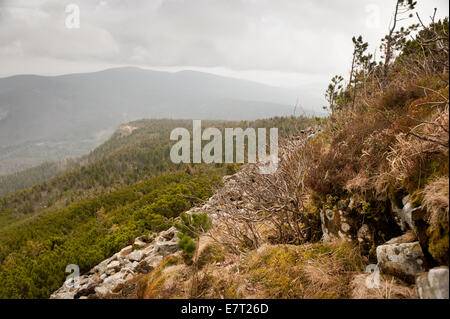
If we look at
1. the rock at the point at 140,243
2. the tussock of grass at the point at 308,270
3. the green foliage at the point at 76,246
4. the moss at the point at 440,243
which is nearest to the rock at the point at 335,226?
the tussock of grass at the point at 308,270

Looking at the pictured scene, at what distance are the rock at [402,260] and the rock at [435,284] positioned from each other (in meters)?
0.23

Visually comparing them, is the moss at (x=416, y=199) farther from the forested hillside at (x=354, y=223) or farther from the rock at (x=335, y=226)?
the rock at (x=335, y=226)

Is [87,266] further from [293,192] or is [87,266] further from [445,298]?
[445,298]

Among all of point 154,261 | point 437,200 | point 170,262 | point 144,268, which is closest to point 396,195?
point 437,200

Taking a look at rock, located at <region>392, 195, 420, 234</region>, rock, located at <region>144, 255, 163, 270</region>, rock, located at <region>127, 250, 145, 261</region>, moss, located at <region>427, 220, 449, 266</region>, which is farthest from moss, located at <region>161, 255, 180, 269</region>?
rock, located at <region>127, 250, 145, 261</region>

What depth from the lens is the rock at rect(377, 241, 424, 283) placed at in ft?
6.75

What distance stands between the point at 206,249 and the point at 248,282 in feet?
3.72

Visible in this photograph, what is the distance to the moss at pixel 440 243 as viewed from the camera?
1.77 meters

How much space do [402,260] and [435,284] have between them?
1.32ft

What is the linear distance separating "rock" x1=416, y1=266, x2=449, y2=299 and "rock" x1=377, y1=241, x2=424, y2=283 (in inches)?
9.0

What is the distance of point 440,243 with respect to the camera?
5.91 ft

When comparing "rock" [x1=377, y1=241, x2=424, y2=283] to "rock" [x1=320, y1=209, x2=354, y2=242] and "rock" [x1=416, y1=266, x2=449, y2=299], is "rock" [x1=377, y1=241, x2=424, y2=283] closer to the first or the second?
"rock" [x1=416, y1=266, x2=449, y2=299]

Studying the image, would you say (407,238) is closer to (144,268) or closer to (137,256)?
(144,268)

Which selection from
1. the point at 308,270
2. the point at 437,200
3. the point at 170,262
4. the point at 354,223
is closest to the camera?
the point at 437,200
